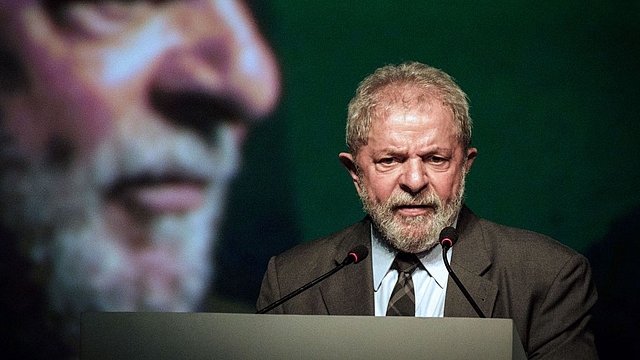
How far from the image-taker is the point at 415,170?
2793 millimetres

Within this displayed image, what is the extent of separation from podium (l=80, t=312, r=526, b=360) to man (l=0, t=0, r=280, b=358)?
Answer: 1.90m

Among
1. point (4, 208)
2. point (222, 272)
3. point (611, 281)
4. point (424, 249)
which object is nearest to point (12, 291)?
point (4, 208)

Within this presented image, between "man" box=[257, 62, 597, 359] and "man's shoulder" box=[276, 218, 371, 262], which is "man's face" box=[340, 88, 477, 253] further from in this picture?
"man's shoulder" box=[276, 218, 371, 262]

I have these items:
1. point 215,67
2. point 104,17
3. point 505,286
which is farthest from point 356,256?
point 104,17

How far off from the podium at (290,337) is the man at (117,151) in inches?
75.0

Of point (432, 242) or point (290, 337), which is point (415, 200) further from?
point (290, 337)

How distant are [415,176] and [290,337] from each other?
0.99 meters

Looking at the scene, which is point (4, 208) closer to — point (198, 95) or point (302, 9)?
point (198, 95)

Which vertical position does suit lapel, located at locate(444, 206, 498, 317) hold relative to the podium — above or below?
below

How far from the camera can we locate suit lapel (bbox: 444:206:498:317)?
2.72 m

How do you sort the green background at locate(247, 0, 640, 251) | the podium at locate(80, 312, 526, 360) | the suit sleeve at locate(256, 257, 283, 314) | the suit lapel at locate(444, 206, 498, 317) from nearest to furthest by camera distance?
the podium at locate(80, 312, 526, 360), the suit lapel at locate(444, 206, 498, 317), the suit sleeve at locate(256, 257, 283, 314), the green background at locate(247, 0, 640, 251)

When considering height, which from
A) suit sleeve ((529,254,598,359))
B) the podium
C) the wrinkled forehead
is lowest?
suit sleeve ((529,254,598,359))

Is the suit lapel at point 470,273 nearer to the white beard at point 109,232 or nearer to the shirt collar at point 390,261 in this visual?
the shirt collar at point 390,261

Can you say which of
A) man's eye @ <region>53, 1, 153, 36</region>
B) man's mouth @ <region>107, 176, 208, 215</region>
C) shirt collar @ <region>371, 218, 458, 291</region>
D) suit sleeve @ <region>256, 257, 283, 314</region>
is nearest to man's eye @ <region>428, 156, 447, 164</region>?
shirt collar @ <region>371, 218, 458, 291</region>
